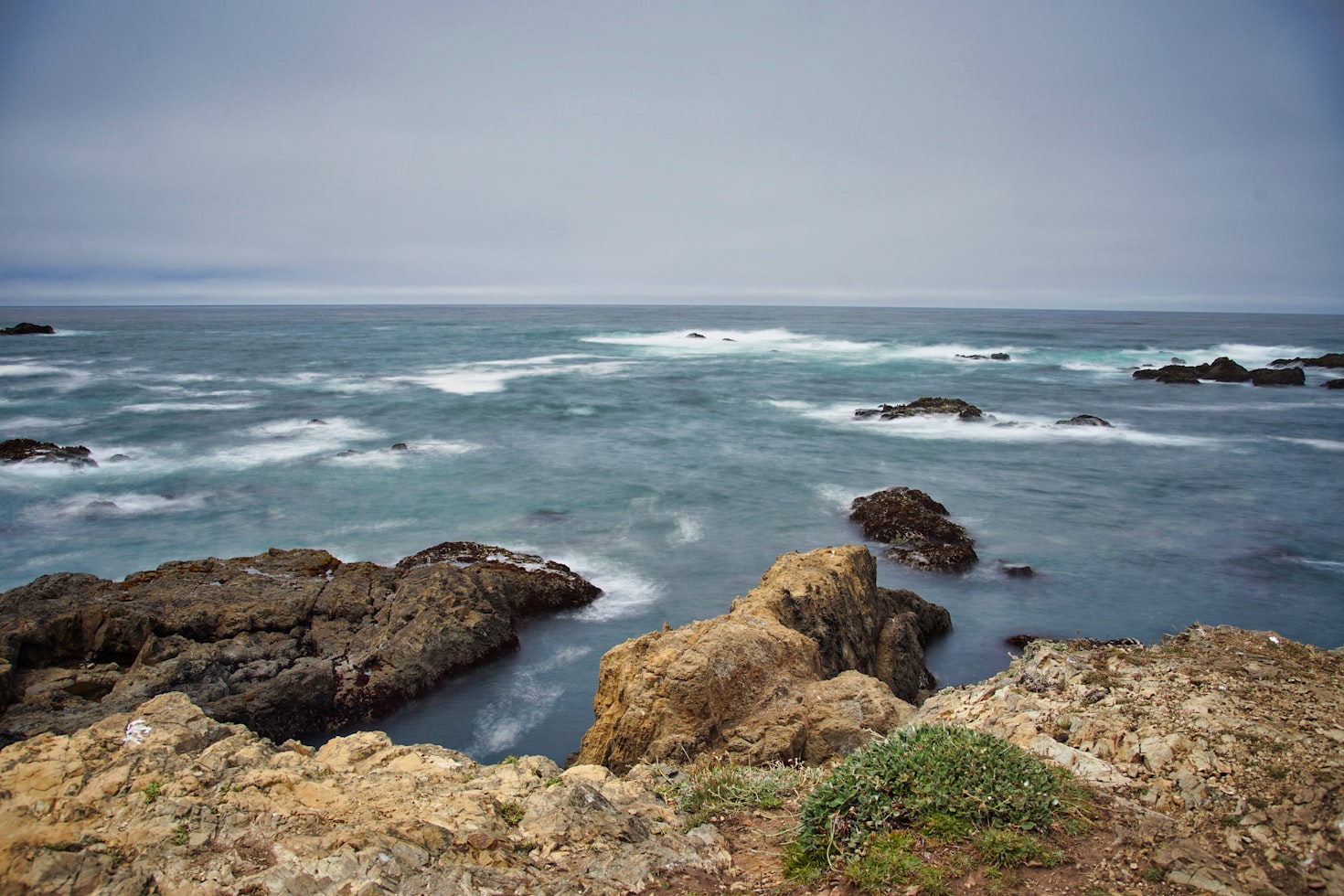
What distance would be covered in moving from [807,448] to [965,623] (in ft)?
50.6

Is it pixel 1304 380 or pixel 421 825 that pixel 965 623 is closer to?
pixel 421 825

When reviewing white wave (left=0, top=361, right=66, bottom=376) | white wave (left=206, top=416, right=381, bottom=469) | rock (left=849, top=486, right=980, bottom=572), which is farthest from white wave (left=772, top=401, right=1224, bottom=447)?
white wave (left=0, top=361, right=66, bottom=376)

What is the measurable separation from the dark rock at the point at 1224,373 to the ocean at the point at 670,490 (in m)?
3.33

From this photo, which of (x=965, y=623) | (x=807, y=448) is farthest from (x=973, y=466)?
(x=965, y=623)

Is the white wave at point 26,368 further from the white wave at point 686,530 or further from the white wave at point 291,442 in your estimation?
the white wave at point 686,530

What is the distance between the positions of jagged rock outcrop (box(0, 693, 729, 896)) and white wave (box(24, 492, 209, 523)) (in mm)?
18665

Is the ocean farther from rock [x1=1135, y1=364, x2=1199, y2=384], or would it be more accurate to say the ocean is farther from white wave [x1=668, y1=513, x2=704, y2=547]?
rock [x1=1135, y1=364, x2=1199, y2=384]

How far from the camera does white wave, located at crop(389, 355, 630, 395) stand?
4650 centimetres

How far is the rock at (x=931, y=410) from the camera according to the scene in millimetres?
34506

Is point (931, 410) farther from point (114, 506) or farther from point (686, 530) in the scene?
point (114, 506)

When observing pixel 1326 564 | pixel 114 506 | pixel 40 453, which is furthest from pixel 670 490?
pixel 40 453

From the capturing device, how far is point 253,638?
11344 millimetres

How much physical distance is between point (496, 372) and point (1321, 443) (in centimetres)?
4625

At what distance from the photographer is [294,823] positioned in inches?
186
